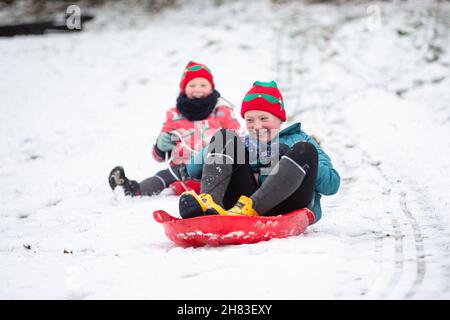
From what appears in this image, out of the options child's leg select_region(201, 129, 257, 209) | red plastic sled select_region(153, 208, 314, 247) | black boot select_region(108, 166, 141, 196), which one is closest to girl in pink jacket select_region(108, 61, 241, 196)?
black boot select_region(108, 166, 141, 196)

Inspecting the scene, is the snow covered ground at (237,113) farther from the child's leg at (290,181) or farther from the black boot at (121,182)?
the child's leg at (290,181)

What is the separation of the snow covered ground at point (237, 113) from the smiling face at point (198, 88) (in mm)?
1020

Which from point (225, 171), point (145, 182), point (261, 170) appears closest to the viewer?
point (225, 171)

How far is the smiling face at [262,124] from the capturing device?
385 centimetres

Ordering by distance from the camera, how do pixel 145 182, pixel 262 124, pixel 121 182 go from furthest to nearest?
pixel 145 182 < pixel 121 182 < pixel 262 124

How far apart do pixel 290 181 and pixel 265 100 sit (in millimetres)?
776

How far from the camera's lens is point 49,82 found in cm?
1138

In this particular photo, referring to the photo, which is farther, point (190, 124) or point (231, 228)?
point (190, 124)

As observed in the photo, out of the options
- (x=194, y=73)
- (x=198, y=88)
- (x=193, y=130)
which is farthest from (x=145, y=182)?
(x=194, y=73)

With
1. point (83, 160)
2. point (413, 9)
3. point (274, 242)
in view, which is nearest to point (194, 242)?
point (274, 242)

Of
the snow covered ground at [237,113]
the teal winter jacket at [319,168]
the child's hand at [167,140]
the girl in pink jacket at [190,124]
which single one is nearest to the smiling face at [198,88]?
the girl in pink jacket at [190,124]

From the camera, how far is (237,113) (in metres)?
8.89

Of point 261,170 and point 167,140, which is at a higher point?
point 167,140

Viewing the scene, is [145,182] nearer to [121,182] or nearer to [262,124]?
[121,182]
